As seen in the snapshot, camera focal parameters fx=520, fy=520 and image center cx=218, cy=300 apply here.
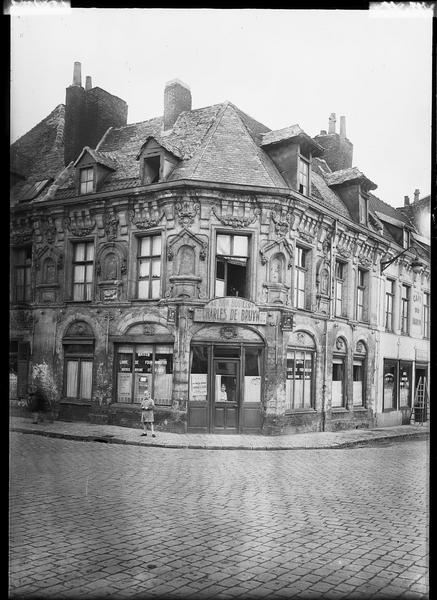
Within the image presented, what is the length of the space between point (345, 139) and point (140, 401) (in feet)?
12.1

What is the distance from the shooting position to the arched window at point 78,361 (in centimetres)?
538

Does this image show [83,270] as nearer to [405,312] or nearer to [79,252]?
Answer: [79,252]

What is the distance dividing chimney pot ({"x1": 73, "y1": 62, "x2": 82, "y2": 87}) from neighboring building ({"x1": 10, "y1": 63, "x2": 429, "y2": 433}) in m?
0.02

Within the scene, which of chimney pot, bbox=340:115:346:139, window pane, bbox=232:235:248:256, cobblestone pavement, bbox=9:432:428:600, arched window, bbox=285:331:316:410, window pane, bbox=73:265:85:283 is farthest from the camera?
window pane, bbox=232:235:248:256

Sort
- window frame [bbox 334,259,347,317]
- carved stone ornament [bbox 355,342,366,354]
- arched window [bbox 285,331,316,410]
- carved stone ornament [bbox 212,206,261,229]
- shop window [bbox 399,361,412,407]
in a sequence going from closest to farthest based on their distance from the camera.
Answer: shop window [bbox 399,361,412,407] → carved stone ornament [bbox 355,342,366,354] → arched window [bbox 285,331,316,410] → window frame [bbox 334,259,347,317] → carved stone ornament [bbox 212,206,261,229]

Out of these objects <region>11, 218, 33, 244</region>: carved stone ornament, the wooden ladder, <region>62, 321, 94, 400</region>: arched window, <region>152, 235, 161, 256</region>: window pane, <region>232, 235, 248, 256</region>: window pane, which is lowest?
Result: the wooden ladder

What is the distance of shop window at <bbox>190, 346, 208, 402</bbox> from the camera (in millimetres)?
7277

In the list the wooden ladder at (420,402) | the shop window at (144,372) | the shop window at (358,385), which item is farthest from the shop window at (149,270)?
the wooden ladder at (420,402)

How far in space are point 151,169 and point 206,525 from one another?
403cm

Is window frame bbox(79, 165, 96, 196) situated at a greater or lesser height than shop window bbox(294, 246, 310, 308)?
greater

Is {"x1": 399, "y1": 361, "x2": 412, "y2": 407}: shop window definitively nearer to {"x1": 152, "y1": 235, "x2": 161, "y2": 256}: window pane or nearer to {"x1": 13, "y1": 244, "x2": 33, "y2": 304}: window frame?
{"x1": 152, "y1": 235, "x2": 161, "y2": 256}: window pane

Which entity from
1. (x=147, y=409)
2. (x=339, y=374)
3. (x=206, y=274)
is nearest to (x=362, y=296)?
(x=339, y=374)

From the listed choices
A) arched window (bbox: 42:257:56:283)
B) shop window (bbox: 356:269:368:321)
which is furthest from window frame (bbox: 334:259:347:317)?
arched window (bbox: 42:257:56:283)

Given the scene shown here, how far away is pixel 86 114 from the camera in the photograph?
5.04m
